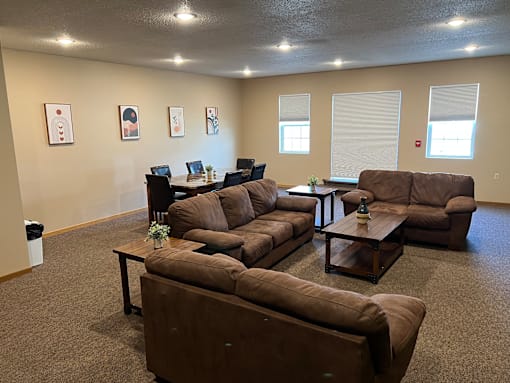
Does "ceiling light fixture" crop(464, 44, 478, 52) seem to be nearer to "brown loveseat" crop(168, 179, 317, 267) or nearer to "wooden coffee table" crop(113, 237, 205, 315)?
"brown loveseat" crop(168, 179, 317, 267)

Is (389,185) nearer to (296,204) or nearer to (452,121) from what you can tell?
(296,204)

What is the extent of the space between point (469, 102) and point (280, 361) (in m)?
6.90

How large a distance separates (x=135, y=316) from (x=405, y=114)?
21.3ft

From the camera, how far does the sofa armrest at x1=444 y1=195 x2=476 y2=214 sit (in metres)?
4.50

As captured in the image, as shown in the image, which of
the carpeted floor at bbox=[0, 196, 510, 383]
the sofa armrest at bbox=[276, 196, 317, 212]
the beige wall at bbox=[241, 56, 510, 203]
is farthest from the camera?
the beige wall at bbox=[241, 56, 510, 203]

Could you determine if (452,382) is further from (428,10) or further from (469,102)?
(469,102)

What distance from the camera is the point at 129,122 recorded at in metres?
6.64

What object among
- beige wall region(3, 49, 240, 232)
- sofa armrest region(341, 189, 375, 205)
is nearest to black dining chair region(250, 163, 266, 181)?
sofa armrest region(341, 189, 375, 205)

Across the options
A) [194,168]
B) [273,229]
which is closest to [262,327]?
[273,229]

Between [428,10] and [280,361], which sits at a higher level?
[428,10]

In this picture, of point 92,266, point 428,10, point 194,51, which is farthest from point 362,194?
point 92,266

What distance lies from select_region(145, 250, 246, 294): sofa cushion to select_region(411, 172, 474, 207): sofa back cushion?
409cm

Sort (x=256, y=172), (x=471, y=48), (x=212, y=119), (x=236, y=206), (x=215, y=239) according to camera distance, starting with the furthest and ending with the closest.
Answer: (x=212, y=119) < (x=256, y=172) < (x=471, y=48) < (x=236, y=206) < (x=215, y=239)

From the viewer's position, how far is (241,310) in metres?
1.82
